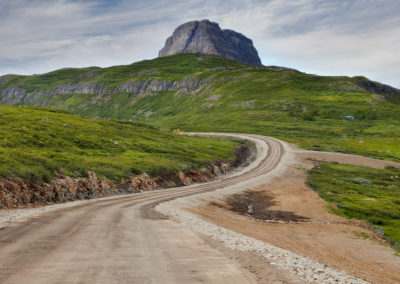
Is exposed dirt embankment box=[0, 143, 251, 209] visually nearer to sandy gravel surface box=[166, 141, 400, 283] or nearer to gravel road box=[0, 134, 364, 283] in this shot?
gravel road box=[0, 134, 364, 283]

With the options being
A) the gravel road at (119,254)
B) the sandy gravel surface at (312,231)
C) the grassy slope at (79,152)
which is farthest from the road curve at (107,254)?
the grassy slope at (79,152)

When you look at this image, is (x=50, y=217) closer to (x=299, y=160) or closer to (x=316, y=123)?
(x=299, y=160)

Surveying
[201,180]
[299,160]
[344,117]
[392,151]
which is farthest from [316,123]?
[201,180]

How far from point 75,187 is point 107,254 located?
97.3 feet

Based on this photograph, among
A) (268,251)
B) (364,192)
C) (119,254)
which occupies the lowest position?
(364,192)

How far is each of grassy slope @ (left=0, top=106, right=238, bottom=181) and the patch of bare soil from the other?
19144mm

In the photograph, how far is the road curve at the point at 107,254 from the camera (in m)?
11.4

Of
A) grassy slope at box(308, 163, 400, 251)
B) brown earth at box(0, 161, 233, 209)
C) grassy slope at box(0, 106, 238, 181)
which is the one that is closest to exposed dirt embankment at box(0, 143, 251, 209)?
brown earth at box(0, 161, 233, 209)

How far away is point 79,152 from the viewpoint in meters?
58.2

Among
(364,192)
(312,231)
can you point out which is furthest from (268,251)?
(364,192)

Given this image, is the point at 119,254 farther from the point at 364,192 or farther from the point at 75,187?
the point at 364,192

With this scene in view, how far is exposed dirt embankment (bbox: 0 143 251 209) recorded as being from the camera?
103 feet

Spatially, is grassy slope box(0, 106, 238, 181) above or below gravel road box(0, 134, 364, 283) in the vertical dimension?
above

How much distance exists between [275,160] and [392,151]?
48.3m
